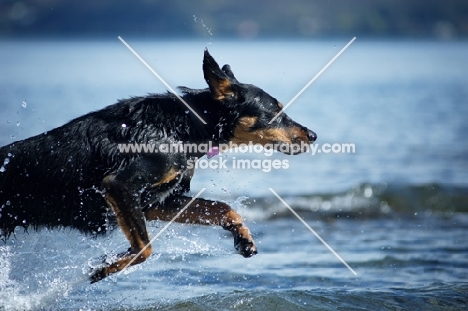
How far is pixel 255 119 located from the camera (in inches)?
266

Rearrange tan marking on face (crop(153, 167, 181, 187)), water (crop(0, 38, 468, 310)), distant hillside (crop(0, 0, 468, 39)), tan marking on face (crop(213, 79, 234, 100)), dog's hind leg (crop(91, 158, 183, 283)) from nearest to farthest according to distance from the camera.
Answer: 1. dog's hind leg (crop(91, 158, 183, 283))
2. tan marking on face (crop(153, 167, 181, 187))
3. tan marking on face (crop(213, 79, 234, 100))
4. water (crop(0, 38, 468, 310))
5. distant hillside (crop(0, 0, 468, 39))

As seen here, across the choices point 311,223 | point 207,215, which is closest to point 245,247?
point 207,215

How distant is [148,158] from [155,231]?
5.22ft

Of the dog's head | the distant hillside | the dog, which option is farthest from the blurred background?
the distant hillside

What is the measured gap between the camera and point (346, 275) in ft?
26.6

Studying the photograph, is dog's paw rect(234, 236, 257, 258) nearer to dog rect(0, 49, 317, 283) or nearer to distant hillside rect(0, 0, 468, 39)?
dog rect(0, 49, 317, 283)

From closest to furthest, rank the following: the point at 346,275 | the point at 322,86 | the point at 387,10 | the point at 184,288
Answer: the point at 184,288, the point at 346,275, the point at 322,86, the point at 387,10

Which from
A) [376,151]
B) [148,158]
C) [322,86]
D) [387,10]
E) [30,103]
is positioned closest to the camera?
[148,158]

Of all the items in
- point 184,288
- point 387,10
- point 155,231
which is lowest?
point 184,288

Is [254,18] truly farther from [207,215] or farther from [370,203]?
[207,215]

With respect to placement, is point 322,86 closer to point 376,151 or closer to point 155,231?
point 376,151

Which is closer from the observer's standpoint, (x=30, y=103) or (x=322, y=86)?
(x=30, y=103)

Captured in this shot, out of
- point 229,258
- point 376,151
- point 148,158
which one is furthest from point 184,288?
point 376,151

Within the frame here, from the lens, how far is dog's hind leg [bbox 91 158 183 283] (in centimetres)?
623
